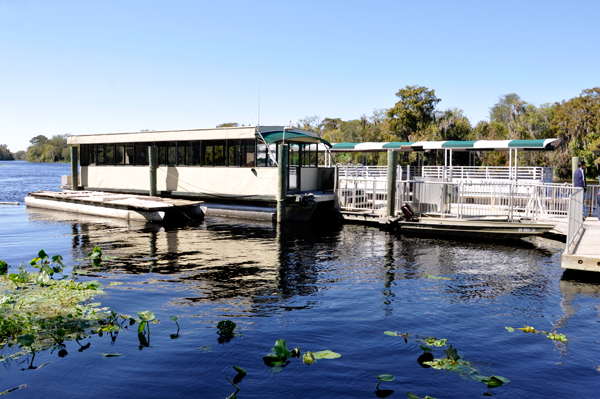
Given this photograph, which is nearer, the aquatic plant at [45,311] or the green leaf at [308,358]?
the green leaf at [308,358]

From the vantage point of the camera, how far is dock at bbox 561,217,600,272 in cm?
1091

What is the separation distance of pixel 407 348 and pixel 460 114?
2436 inches

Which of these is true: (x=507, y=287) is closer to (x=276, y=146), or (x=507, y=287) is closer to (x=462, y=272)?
(x=462, y=272)

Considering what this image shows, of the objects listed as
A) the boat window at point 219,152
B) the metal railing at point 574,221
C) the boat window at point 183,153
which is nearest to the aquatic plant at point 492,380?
the metal railing at point 574,221

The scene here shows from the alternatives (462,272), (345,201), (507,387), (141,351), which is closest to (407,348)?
(507,387)

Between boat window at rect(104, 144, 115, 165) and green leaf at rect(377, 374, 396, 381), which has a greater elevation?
boat window at rect(104, 144, 115, 165)

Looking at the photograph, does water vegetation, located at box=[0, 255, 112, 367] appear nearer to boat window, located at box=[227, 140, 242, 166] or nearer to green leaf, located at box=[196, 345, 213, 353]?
green leaf, located at box=[196, 345, 213, 353]

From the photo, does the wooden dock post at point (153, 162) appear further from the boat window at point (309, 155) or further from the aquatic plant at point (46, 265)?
the aquatic plant at point (46, 265)

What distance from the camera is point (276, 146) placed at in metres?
21.7

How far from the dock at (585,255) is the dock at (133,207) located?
15.4 metres

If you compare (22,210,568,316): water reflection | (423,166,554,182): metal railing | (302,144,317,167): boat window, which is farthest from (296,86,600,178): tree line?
(22,210,568,316): water reflection

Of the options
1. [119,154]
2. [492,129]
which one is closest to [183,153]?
[119,154]

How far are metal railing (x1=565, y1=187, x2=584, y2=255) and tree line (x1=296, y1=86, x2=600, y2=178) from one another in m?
28.9

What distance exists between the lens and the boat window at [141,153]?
26.2 metres
